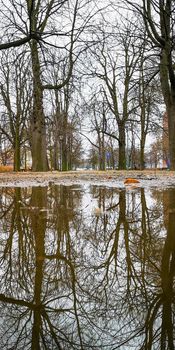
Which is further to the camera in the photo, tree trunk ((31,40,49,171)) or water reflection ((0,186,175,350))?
tree trunk ((31,40,49,171))

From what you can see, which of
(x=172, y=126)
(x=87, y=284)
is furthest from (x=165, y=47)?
(x=87, y=284)

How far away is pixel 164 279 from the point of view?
1.31 m

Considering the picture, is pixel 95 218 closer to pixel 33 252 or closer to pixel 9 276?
pixel 33 252

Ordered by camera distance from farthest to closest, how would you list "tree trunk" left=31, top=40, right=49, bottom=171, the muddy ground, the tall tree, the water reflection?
"tree trunk" left=31, top=40, right=49, bottom=171
the tall tree
the muddy ground
the water reflection

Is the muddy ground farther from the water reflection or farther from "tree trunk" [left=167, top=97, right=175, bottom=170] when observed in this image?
the water reflection

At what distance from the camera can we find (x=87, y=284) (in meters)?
1.29

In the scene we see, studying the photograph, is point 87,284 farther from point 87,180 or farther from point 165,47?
point 165,47

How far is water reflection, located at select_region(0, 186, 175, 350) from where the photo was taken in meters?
0.93

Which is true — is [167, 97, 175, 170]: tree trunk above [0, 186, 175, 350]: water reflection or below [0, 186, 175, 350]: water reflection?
above

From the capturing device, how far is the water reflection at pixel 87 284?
934 millimetres

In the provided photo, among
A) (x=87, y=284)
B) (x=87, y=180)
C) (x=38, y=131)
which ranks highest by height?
(x=38, y=131)

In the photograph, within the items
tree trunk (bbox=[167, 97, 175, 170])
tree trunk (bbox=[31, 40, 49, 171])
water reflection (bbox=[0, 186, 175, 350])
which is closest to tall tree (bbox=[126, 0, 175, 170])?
tree trunk (bbox=[167, 97, 175, 170])

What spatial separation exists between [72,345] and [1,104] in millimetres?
23934

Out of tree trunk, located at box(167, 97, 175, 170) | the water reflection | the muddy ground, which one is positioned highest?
tree trunk, located at box(167, 97, 175, 170)
